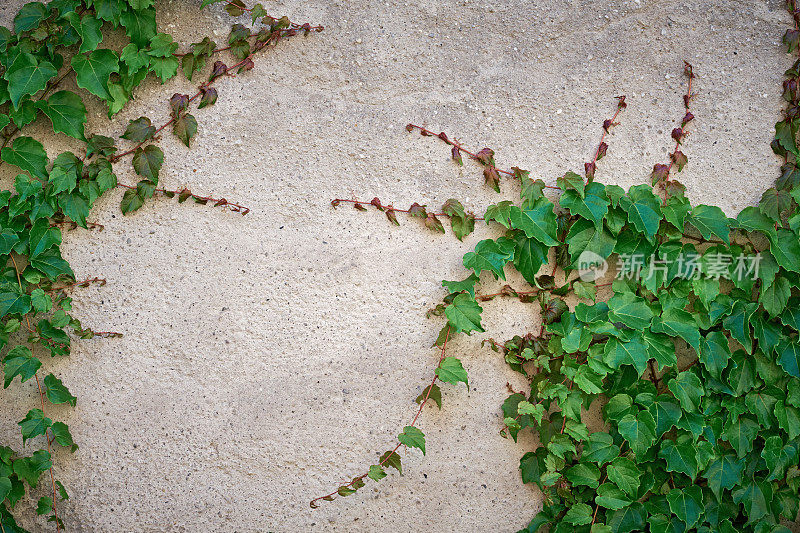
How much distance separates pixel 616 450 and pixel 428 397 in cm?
64

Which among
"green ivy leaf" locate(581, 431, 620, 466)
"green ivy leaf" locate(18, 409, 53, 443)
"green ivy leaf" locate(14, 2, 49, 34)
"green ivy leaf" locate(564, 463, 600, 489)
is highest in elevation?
"green ivy leaf" locate(14, 2, 49, 34)

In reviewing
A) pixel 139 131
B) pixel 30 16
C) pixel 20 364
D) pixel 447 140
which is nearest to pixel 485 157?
pixel 447 140

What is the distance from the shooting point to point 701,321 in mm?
1868

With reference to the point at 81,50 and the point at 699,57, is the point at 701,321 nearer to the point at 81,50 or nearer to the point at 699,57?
the point at 699,57

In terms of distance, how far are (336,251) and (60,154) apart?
93 cm

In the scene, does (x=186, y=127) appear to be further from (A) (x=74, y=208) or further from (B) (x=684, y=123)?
(B) (x=684, y=123)

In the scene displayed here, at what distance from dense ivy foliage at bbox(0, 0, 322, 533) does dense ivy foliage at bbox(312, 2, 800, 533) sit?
694 mm

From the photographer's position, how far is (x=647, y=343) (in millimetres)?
1817

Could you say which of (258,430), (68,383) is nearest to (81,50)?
(68,383)

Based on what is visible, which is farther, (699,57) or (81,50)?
(699,57)

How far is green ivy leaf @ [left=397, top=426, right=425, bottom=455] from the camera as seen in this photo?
1795mm

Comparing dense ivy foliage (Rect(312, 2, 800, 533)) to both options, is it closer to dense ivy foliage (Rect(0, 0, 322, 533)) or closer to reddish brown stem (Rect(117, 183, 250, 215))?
reddish brown stem (Rect(117, 183, 250, 215))

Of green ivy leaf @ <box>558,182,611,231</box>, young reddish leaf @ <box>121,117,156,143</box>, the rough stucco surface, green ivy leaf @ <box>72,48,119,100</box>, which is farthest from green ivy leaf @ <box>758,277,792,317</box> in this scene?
green ivy leaf @ <box>72,48,119,100</box>

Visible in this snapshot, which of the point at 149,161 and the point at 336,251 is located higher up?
the point at 149,161
